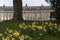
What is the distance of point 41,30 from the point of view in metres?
4.95

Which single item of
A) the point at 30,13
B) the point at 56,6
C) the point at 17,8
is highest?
the point at 56,6

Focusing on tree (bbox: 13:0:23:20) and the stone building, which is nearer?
tree (bbox: 13:0:23:20)

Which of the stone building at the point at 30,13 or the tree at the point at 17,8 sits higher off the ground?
the tree at the point at 17,8

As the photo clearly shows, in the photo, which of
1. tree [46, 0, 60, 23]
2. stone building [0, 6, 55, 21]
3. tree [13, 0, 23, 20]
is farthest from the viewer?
stone building [0, 6, 55, 21]

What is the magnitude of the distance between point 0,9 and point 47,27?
11.5 m

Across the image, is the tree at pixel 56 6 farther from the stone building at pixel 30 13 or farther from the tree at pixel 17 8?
the stone building at pixel 30 13

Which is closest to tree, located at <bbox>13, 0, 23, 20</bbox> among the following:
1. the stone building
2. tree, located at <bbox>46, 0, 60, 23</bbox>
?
tree, located at <bbox>46, 0, 60, 23</bbox>

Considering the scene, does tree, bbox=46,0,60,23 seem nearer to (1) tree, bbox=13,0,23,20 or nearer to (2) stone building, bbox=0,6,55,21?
(1) tree, bbox=13,0,23,20

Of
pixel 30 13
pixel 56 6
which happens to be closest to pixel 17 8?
pixel 56 6

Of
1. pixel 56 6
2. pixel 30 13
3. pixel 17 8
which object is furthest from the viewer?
pixel 30 13

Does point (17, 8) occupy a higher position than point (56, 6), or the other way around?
point (56, 6)

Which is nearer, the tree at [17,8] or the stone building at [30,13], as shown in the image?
the tree at [17,8]

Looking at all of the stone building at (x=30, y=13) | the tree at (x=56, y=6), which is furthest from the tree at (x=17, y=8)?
the stone building at (x=30, y=13)

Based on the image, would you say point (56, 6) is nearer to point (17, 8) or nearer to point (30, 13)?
point (17, 8)
